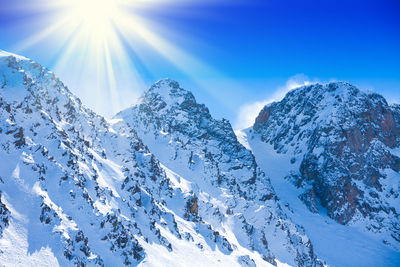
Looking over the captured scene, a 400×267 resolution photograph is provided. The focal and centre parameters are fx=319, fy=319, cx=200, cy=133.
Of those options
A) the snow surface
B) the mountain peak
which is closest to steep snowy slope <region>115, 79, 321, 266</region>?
the mountain peak

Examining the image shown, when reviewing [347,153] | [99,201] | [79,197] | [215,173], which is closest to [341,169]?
[347,153]

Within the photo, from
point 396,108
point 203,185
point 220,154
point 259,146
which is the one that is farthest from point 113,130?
point 396,108

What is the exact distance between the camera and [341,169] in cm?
13538

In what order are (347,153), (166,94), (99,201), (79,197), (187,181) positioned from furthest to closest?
(347,153)
(166,94)
(187,181)
(99,201)
(79,197)

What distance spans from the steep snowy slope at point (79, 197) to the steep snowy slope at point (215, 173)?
4732mm

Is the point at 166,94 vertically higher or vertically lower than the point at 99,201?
higher

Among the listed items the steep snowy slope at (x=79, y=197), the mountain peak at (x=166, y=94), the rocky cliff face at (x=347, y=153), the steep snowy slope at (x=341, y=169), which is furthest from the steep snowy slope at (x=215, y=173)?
the rocky cliff face at (x=347, y=153)

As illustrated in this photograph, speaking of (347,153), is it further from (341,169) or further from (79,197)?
(79,197)

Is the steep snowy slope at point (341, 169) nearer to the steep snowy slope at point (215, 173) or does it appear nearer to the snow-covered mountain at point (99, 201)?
the steep snowy slope at point (215, 173)

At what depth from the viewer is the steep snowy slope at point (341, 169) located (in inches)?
4326

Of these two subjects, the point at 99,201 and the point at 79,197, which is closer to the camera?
the point at 79,197

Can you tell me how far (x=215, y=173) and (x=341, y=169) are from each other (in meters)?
69.1

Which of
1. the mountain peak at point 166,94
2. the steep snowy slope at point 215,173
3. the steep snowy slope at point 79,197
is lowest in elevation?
the steep snowy slope at point 79,197

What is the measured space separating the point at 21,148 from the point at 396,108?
191 meters
